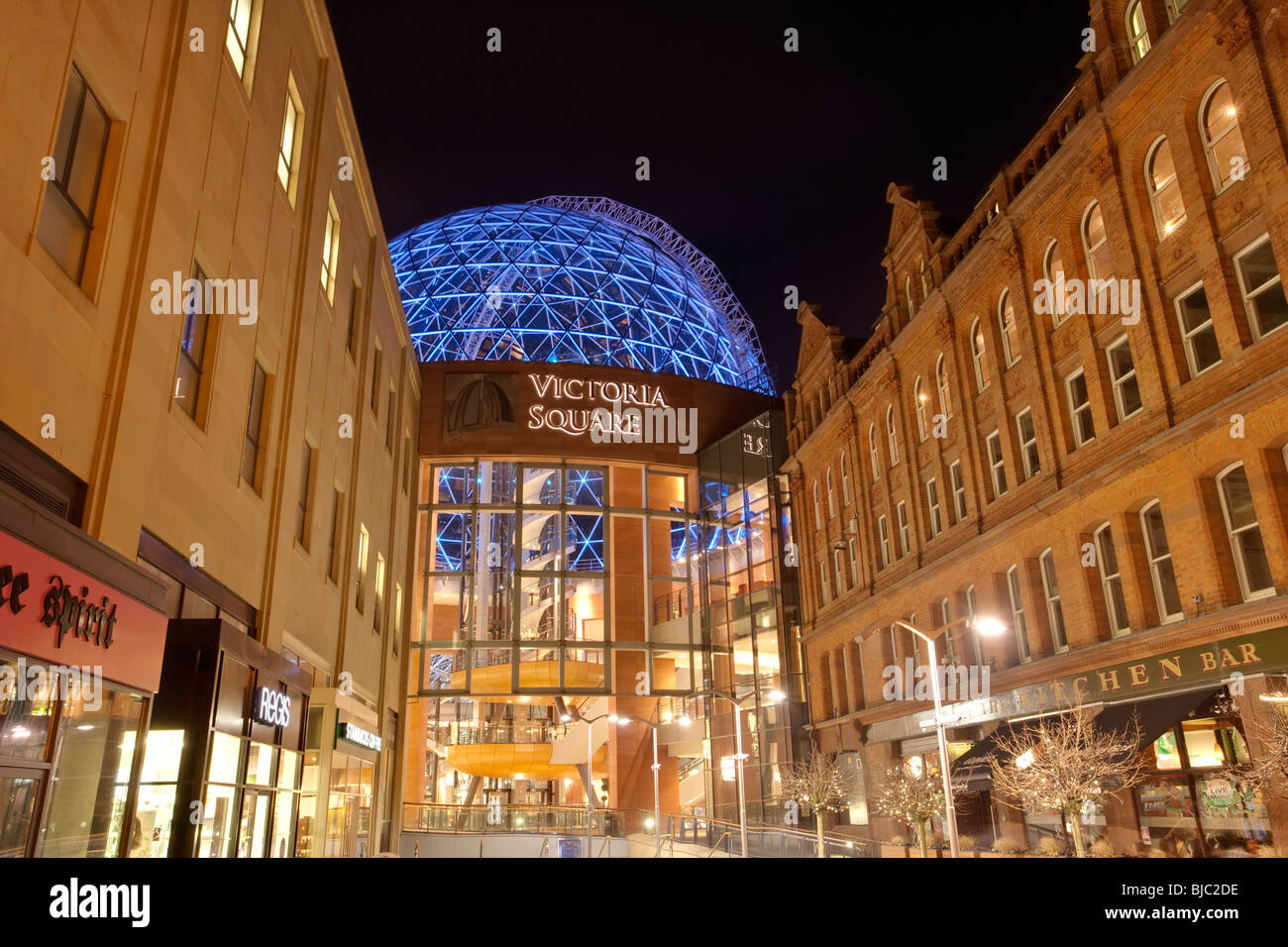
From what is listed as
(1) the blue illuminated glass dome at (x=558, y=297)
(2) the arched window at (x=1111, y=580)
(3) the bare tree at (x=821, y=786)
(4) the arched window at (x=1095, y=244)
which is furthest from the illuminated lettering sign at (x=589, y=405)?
(2) the arched window at (x=1111, y=580)

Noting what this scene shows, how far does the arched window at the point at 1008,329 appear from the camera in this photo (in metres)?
28.9

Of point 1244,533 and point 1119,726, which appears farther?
point 1119,726

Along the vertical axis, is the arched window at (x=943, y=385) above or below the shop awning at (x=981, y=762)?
above

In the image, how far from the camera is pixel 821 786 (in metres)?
35.6

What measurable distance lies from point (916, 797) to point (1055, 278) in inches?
619

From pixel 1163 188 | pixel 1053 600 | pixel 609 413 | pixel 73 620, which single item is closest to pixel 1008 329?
pixel 1163 188

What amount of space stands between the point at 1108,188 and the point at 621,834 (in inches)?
1339

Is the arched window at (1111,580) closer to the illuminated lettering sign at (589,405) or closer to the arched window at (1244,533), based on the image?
the arched window at (1244,533)

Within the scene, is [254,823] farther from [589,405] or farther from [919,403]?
[589,405]

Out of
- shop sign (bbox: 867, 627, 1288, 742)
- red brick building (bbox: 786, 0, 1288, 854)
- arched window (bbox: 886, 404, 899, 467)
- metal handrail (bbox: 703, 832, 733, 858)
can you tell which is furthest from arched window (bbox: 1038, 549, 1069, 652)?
metal handrail (bbox: 703, 832, 733, 858)

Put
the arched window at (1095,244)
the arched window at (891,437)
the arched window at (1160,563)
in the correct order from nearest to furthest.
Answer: the arched window at (1160,563) < the arched window at (1095,244) < the arched window at (891,437)

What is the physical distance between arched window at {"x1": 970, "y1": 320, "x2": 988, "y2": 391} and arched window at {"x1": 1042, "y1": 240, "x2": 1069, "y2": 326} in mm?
3541

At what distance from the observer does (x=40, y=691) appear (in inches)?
392

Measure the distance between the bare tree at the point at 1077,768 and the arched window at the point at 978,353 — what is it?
37.4 feet
